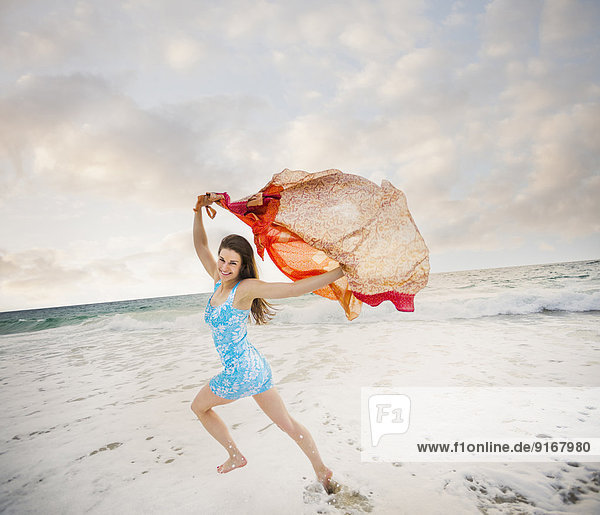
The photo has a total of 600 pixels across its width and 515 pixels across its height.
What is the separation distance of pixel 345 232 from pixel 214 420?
210 centimetres

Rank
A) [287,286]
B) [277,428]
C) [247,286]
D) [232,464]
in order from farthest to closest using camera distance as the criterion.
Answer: [277,428] < [232,464] < [247,286] < [287,286]

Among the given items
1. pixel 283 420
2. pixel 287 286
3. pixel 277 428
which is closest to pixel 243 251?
pixel 287 286

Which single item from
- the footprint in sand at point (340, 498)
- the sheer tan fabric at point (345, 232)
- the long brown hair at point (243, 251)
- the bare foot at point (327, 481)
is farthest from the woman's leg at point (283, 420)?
the sheer tan fabric at point (345, 232)

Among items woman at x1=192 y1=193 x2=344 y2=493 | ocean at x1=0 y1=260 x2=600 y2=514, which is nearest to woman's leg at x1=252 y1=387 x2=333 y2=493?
woman at x1=192 y1=193 x2=344 y2=493

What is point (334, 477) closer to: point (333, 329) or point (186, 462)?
point (186, 462)

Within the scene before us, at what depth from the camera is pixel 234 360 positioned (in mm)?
2721

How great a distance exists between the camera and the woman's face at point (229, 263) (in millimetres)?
2729

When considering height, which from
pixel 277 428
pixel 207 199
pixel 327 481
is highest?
pixel 207 199

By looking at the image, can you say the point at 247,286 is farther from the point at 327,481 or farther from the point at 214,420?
the point at 327,481

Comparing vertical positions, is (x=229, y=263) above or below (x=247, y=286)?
above

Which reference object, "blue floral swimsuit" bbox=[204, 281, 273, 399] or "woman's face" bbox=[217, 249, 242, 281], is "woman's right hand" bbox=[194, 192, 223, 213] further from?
"blue floral swimsuit" bbox=[204, 281, 273, 399]

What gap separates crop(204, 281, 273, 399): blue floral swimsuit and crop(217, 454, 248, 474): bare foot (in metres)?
0.82

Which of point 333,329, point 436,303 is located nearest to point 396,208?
point 333,329

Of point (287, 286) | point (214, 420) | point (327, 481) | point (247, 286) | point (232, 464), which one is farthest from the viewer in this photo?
point (232, 464)
